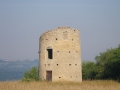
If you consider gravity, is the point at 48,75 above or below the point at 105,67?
below

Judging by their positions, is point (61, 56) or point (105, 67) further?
point (105, 67)

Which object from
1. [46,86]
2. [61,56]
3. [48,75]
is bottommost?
[46,86]

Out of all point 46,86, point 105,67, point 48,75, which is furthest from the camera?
point 105,67

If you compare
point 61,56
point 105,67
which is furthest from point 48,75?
point 105,67

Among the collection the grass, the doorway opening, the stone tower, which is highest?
the stone tower

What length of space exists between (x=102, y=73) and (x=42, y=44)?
8785 millimetres

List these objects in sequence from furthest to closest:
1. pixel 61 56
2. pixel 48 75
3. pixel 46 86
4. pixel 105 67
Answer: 1. pixel 105 67
2. pixel 48 75
3. pixel 61 56
4. pixel 46 86

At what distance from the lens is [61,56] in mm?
24344

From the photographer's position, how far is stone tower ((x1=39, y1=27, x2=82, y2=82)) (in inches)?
953

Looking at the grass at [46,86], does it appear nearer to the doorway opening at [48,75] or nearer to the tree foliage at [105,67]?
the doorway opening at [48,75]

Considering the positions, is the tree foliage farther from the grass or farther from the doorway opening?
the grass

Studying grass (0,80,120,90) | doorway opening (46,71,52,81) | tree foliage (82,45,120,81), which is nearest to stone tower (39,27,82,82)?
doorway opening (46,71,52,81)

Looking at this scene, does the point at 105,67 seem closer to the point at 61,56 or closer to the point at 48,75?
the point at 61,56

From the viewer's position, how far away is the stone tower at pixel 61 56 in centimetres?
2421
